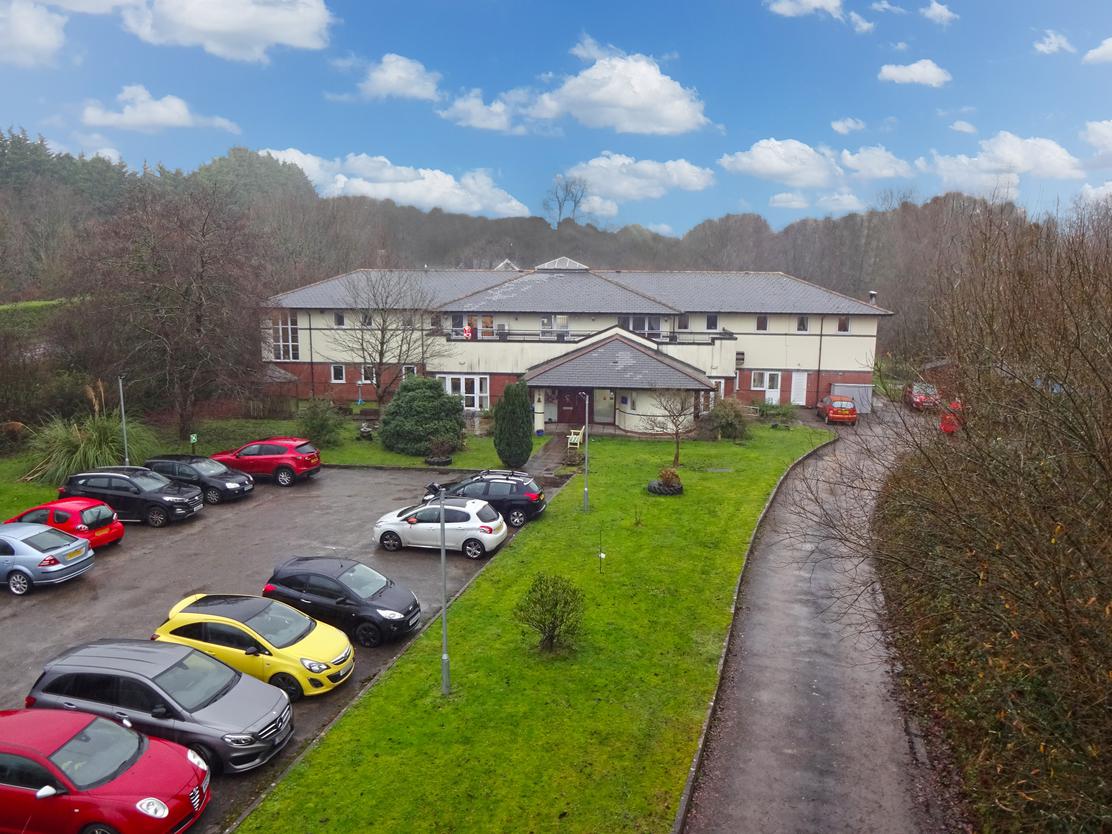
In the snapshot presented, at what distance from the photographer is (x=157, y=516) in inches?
875

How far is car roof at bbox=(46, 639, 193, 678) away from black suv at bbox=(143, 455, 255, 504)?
12769mm

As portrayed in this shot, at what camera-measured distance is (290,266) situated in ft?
215

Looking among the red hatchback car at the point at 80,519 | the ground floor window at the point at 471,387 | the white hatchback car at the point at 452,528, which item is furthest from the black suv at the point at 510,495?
the ground floor window at the point at 471,387

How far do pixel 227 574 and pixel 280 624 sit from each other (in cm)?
563

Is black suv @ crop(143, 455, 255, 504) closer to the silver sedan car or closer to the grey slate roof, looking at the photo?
the silver sedan car

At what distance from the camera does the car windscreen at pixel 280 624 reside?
43.3 feet

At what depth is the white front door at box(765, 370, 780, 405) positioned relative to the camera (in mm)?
42719

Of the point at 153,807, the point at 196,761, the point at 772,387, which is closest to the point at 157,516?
the point at 196,761

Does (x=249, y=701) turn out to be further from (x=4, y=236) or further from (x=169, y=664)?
(x=4, y=236)

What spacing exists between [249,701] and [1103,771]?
35.5ft

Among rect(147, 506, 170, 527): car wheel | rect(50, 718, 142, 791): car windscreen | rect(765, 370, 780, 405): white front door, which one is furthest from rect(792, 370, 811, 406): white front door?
rect(50, 718, 142, 791): car windscreen

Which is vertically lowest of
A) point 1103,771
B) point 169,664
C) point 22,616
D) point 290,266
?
point 22,616

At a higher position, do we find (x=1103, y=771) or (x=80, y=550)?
(x=1103, y=771)

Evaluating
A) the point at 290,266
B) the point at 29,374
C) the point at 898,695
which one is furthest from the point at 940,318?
the point at 290,266
